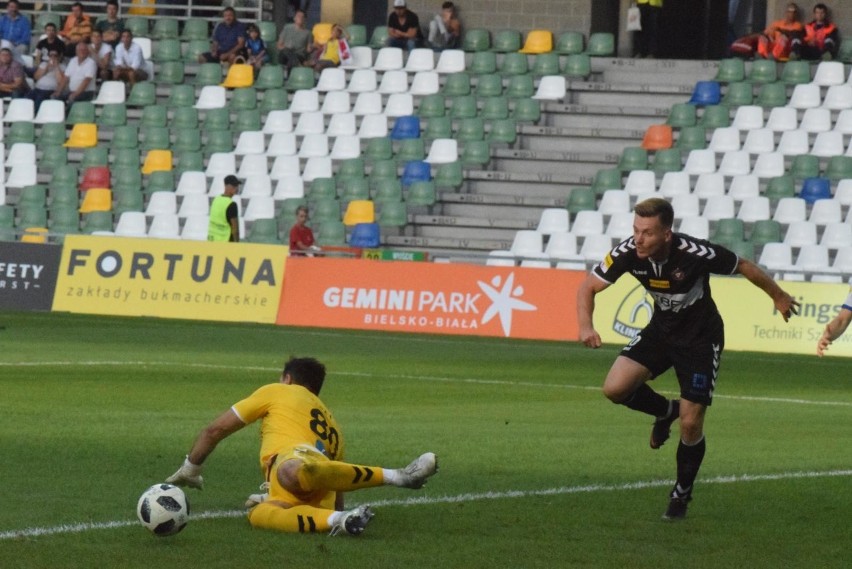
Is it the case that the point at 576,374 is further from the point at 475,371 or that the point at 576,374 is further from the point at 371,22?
the point at 371,22

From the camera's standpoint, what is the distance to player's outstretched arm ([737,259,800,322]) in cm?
898

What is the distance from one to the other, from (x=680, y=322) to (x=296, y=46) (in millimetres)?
25169

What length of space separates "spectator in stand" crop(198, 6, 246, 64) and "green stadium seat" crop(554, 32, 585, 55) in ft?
20.7

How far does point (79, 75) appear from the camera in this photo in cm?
3359

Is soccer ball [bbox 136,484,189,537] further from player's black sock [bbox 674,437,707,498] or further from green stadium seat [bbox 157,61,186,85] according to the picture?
green stadium seat [bbox 157,61,186,85]

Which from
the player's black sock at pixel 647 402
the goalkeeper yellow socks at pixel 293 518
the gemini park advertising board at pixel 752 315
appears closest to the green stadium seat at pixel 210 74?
the gemini park advertising board at pixel 752 315

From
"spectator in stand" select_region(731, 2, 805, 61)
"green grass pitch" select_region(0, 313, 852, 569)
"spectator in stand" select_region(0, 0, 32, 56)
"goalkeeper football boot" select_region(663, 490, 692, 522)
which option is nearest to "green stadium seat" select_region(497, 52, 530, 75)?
"spectator in stand" select_region(731, 2, 805, 61)

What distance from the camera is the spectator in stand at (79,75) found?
1319 inches

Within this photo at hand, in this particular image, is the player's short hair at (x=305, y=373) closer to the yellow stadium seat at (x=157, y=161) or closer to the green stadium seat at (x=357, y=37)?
the yellow stadium seat at (x=157, y=161)

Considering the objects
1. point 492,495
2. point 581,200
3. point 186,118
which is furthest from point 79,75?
point 492,495

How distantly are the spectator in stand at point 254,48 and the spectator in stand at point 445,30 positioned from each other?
3435 millimetres

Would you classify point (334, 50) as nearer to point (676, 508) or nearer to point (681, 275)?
point (681, 275)

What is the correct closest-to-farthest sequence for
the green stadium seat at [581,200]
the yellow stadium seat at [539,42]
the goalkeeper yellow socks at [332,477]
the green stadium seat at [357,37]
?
1. the goalkeeper yellow socks at [332,477]
2. the green stadium seat at [581,200]
3. the yellow stadium seat at [539,42]
4. the green stadium seat at [357,37]

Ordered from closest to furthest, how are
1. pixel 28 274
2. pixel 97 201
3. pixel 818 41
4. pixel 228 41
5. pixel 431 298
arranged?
pixel 431 298
pixel 28 274
pixel 818 41
pixel 97 201
pixel 228 41
